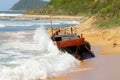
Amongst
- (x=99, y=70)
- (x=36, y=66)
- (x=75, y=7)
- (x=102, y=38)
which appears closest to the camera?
(x=36, y=66)

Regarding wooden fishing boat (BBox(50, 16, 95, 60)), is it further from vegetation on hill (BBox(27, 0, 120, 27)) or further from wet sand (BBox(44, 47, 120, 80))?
vegetation on hill (BBox(27, 0, 120, 27))

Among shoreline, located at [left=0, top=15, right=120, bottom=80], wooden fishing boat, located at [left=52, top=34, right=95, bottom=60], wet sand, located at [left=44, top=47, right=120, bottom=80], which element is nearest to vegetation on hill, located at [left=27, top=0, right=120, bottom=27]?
shoreline, located at [left=0, top=15, right=120, bottom=80]

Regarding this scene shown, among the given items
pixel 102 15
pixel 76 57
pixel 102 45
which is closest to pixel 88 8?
pixel 102 15

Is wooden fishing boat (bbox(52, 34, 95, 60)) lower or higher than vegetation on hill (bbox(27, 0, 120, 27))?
higher

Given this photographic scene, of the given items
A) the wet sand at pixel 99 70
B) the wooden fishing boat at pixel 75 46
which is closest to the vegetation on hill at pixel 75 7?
the wooden fishing boat at pixel 75 46

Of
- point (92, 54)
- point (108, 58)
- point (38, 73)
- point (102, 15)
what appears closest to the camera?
point (38, 73)

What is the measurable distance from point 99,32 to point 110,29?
146 cm

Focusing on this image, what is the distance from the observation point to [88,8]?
393ft

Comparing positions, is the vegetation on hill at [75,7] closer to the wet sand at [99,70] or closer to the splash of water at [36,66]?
the splash of water at [36,66]

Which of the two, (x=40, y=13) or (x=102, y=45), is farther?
(x=40, y=13)

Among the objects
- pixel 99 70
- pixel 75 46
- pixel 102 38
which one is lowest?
pixel 102 38

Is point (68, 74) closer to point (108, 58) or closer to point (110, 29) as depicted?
point (108, 58)

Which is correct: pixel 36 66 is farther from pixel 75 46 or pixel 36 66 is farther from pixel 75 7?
pixel 75 7

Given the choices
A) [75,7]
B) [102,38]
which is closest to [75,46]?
[102,38]
